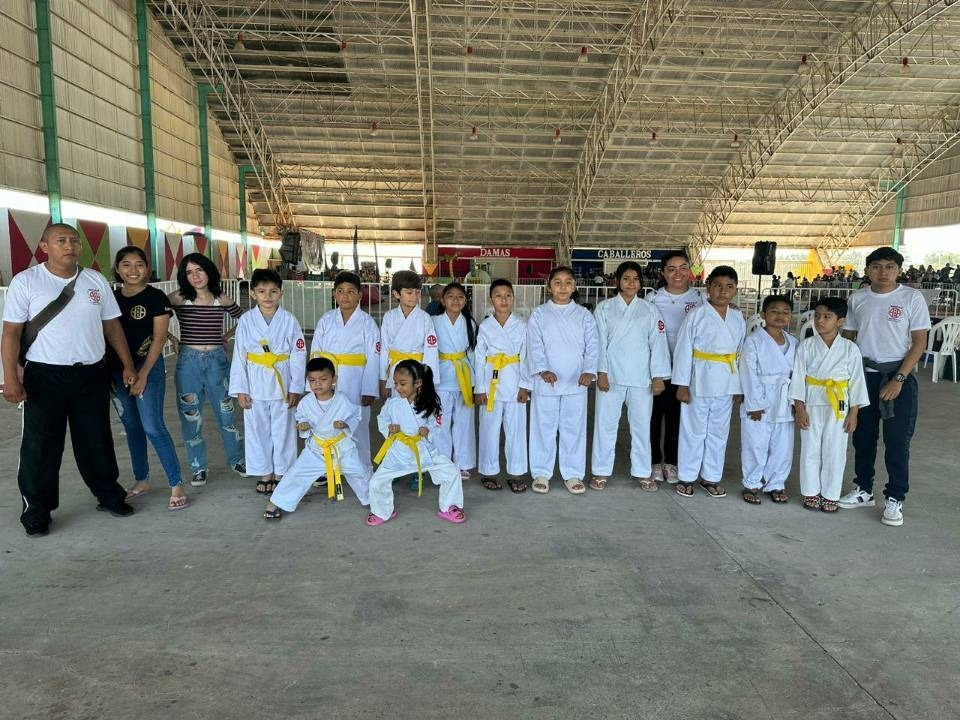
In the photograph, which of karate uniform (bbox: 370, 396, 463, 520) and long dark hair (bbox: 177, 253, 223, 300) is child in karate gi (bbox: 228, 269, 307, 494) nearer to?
long dark hair (bbox: 177, 253, 223, 300)

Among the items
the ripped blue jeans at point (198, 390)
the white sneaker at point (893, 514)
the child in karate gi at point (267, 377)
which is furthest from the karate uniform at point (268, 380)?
the white sneaker at point (893, 514)

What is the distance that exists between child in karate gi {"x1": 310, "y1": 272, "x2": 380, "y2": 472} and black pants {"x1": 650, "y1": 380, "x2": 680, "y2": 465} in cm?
190

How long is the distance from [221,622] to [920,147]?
31149mm

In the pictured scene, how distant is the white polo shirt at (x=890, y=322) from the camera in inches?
146

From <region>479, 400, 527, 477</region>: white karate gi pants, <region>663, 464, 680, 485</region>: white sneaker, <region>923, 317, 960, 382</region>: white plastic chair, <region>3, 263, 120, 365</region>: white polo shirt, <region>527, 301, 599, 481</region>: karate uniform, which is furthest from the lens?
<region>923, 317, 960, 382</region>: white plastic chair

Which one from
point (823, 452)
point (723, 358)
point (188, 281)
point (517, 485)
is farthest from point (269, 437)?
point (823, 452)

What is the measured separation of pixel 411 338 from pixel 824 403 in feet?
8.21

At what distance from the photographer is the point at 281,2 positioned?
18188 millimetres

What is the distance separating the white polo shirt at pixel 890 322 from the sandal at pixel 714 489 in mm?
1168

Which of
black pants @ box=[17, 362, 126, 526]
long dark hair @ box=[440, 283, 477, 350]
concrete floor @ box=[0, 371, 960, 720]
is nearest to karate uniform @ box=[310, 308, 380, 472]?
long dark hair @ box=[440, 283, 477, 350]

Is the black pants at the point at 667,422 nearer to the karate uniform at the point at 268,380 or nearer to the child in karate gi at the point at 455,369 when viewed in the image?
the child in karate gi at the point at 455,369

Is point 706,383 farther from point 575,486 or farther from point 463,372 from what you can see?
point 463,372

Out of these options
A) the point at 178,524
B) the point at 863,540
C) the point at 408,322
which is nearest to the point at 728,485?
the point at 863,540

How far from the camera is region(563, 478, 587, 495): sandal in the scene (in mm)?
4105
